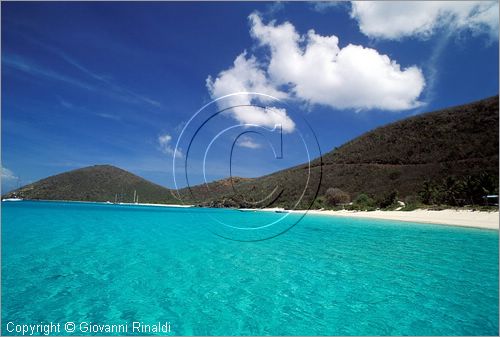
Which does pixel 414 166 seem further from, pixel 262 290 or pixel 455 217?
pixel 262 290

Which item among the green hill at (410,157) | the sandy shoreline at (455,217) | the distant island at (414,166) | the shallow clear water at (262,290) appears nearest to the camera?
the shallow clear water at (262,290)

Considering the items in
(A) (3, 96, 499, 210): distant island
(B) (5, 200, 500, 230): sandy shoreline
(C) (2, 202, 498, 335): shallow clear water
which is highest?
(A) (3, 96, 499, 210): distant island

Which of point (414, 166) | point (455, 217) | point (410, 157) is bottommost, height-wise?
point (455, 217)

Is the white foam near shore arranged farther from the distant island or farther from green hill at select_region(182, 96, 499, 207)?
green hill at select_region(182, 96, 499, 207)

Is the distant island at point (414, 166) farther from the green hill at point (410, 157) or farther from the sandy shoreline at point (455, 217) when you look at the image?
the sandy shoreline at point (455, 217)

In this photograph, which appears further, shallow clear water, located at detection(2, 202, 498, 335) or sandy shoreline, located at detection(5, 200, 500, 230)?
sandy shoreline, located at detection(5, 200, 500, 230)

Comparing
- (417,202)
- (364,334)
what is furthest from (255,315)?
(417,202)

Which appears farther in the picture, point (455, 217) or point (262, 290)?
point (455, 217)

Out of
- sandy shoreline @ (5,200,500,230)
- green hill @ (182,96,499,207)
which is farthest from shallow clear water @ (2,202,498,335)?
green hill @ (182,96,499,207)

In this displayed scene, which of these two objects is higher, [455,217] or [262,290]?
[455,217]

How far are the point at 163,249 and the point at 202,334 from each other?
13.2m

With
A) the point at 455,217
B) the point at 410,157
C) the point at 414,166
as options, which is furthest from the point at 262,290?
the point at 410,157

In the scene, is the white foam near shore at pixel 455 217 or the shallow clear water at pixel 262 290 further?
the white foam near shore at pixel 455 217

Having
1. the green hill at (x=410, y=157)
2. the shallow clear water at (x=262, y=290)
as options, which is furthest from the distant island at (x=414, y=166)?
the shallow clear water at (x=262, y=290)
